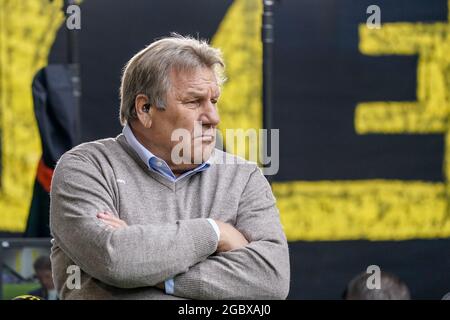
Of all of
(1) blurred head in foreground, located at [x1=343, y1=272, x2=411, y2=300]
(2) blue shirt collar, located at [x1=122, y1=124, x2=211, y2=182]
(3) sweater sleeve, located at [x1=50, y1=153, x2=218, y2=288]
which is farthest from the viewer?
(1) blurred head in foreground, located at [x1=343, y1=272, x2=411, y2=300]

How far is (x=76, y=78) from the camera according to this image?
642 centimetres

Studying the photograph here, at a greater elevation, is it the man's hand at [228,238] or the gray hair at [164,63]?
the gray hair at [164,63]

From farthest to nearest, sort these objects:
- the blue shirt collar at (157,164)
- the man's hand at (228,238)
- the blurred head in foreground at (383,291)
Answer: the blurred head in foreground at (383,291) → the blue shirt collar at (157,164) → the man's hand at (228,238)

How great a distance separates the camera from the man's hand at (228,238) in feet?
10.3

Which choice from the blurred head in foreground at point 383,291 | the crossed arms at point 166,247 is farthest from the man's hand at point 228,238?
the blurred head in foreground at point 383,291

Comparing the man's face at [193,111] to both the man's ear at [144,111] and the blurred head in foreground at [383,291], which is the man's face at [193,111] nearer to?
the man's ear at [144,111]

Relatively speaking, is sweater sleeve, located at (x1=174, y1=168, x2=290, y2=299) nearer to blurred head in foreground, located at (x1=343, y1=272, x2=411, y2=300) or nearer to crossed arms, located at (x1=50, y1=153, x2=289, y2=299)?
crossed arms, located at (x1=50, y1=153, x2=289, y2=299)

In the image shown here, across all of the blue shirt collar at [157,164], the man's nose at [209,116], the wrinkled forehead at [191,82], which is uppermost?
the wrinkled forehead at [191,82]

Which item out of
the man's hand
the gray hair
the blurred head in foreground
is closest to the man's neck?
the gray hair

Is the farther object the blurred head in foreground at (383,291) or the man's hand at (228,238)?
the blurred head in foreground at (383,291)

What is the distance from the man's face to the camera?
326cm

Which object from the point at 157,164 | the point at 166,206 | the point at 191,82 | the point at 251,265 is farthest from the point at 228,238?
the point at 191,82
